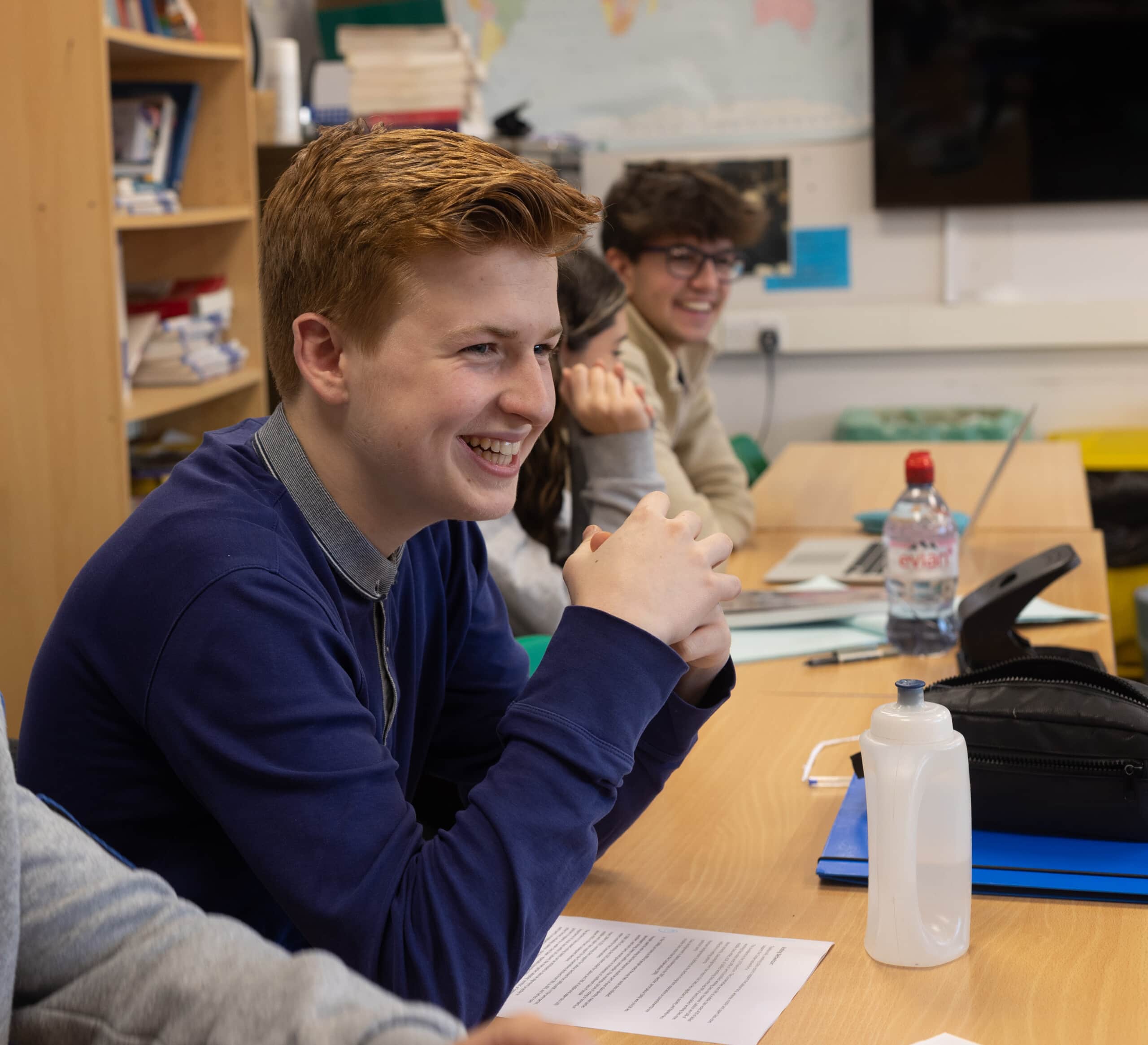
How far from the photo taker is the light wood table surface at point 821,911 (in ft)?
2.70

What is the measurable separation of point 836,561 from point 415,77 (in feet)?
6.54

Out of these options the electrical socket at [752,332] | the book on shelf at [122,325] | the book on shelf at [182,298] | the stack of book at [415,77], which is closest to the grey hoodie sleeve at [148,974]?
the book on shelf at [122,325]

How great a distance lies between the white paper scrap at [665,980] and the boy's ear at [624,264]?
72.1 inches

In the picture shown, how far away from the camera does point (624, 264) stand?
8.68 feet

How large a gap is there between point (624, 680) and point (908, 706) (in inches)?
7.7

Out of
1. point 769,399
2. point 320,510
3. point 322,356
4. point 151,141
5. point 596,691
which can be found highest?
point 151,141

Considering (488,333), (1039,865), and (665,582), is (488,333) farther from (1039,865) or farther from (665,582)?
(1039,865)

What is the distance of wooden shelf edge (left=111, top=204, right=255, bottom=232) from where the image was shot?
2.47 meters

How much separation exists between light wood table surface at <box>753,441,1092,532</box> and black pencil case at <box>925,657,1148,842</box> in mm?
1376

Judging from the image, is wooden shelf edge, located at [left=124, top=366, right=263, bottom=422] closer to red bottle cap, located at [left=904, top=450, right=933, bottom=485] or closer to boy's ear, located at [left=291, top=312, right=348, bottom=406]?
red bottle cap, located at [left=904, top=450, right=933, bottom=485]

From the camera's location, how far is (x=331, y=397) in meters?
0.93

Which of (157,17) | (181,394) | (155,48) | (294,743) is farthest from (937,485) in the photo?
(294,743)

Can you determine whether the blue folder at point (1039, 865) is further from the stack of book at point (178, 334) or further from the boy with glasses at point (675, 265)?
the stack of book at point (178, 334)

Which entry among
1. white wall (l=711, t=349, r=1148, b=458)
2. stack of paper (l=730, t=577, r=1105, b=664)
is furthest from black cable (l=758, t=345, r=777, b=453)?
stack of paper (l=730, t=577, r=1105, b=664)
